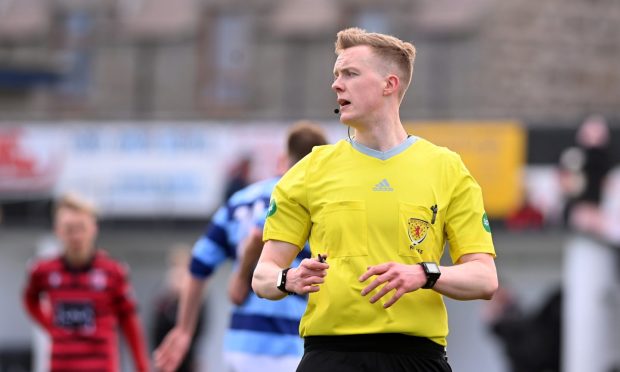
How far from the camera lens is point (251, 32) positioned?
40.3 m

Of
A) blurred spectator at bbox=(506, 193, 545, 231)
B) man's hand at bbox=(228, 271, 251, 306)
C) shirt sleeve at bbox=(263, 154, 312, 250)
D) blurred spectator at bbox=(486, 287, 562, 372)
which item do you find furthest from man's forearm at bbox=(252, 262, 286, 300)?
blurred spectator at bbox=(506, 193, 545, 231)

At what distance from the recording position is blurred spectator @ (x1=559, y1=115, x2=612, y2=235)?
20.4m

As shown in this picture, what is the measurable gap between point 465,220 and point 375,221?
0.33m

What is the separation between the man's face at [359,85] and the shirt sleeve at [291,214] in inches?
10.1

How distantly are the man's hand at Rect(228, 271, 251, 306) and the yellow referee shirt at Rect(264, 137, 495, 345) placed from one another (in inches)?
96.6

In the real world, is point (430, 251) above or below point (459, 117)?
above

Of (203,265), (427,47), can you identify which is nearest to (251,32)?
(427,47)

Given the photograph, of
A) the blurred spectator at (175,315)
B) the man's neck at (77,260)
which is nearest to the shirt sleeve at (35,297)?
the man's neck at (77,260)

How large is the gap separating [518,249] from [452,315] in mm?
1392

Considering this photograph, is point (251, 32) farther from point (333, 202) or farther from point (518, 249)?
point (333, 202)

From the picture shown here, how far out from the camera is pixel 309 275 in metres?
5.18

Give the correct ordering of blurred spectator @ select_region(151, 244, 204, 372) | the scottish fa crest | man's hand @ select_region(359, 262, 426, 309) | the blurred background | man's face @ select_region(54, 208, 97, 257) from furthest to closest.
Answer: the blurred background
blurred spectator @ select_region(151, 244, 204, 372)
man's face @ select_region(54, 208, 97, 257)
the scottish fa crest
man's hand @ select_region(359, 262, 426, 309)

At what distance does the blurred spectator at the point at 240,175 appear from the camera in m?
23.3

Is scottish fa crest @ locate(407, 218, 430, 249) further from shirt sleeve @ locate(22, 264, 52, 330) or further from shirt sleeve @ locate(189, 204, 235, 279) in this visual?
shirt sleeve @ locate(22, 264, 52, 330)
